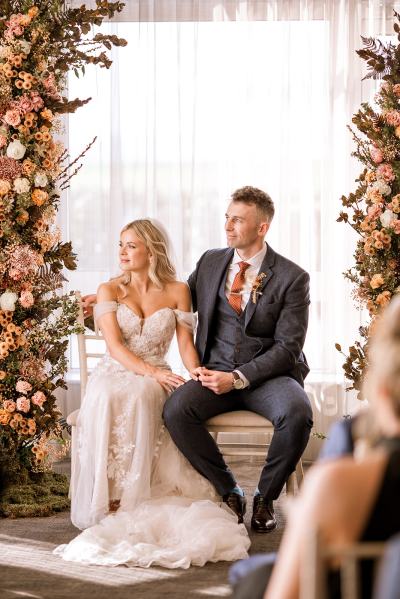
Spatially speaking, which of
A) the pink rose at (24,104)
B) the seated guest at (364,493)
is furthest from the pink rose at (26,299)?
the seated guest at (364,493)

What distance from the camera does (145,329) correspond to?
4.51m

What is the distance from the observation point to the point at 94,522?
4.16 metres

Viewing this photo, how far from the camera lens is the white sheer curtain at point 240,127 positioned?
18.9 feet

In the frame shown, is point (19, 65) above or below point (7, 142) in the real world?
above

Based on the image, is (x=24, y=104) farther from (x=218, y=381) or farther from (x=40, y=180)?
(x=218, y=381)

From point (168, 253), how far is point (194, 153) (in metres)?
1.42

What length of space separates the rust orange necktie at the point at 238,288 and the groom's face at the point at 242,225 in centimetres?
10

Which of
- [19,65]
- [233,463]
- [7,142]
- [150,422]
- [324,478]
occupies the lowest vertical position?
[233,463]

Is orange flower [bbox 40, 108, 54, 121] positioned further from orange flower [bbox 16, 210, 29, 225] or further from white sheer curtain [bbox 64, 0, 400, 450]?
white sheer curtain [bbox 64, 0, 400, 450]

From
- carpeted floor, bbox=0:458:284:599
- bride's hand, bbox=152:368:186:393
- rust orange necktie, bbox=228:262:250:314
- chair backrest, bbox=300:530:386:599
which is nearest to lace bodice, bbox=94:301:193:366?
bride's hand, bbox=152:368:186:393

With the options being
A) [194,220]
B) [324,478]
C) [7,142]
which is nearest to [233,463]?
[194,220]

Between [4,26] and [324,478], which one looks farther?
[4,26]

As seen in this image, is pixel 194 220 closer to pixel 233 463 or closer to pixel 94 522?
pixel 233 463

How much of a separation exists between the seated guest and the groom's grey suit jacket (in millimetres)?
2681
